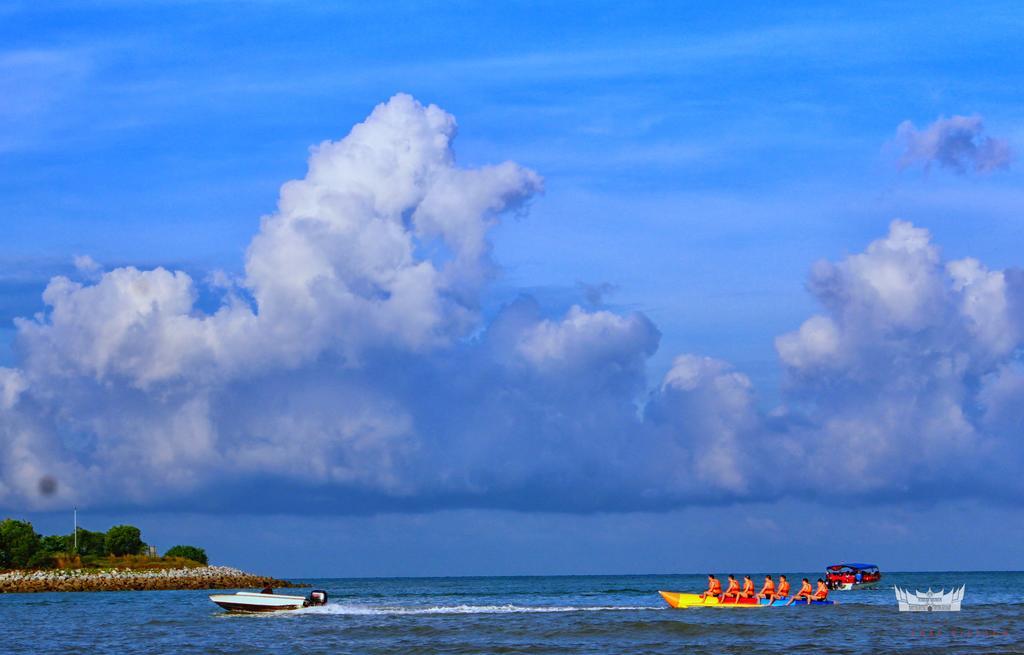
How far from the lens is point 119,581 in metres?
152

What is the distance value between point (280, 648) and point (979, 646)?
32686 mm

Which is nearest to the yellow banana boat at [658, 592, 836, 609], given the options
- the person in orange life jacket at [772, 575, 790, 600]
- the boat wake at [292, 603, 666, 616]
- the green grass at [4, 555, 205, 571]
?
the person in orange life jacket at [772, 575, 790, 600]

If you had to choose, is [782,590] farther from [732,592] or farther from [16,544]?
[16,544]

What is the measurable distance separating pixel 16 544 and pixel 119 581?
1024 inches

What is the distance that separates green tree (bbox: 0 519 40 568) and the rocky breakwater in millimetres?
5329

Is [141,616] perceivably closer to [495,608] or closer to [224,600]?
[224,600]

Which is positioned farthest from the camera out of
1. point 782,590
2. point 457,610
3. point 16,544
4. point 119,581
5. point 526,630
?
point 16,544

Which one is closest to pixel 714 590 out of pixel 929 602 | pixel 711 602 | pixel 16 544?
pixel 711 602

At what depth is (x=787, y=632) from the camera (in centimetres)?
6419

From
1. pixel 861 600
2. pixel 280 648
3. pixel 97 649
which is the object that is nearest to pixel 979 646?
pixel 280 648

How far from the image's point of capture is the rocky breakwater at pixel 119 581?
148 meters

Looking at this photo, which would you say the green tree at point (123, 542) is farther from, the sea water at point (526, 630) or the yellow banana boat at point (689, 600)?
the yellow banana boat at point (689, 600)

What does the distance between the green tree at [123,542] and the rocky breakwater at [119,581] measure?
23.7m

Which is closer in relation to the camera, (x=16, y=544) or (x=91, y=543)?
(x=16, y=544)
